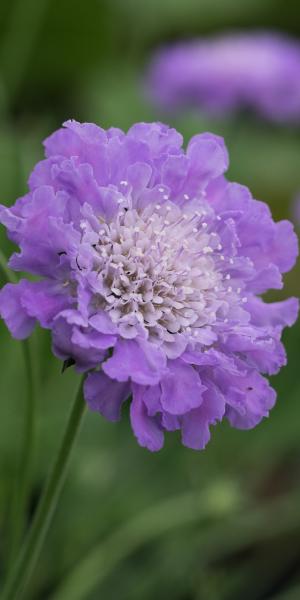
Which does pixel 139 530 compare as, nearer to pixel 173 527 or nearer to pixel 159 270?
pixel 173 527

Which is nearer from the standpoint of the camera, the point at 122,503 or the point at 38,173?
the point at 38,173

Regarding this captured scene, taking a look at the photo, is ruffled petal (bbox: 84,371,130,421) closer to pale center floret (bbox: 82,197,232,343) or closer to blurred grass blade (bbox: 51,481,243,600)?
pale center floret (bbox: 82,197,232,343)

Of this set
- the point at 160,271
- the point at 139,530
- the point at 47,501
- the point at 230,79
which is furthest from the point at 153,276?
the point at 230,79

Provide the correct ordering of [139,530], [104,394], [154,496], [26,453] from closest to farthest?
[104,394]
[26,453]
[139,530]
[154,496]

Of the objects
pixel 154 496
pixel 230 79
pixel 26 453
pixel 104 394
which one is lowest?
pixel 154 496

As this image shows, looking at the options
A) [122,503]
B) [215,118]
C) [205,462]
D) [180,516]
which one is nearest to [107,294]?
[180,516]

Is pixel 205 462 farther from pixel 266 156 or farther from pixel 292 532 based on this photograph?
pixel 266 156
